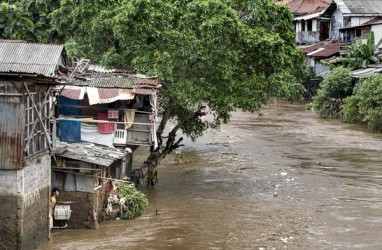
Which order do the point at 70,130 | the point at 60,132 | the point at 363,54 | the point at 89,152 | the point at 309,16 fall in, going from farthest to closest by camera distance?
the point at 309,16
the point at 363,54
the point at 70,130
the point at 60,132
the point at 89,152

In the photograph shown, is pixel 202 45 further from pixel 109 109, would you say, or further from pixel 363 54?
pixel 363 54

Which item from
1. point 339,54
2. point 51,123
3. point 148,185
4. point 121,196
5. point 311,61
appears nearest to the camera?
point 51,123

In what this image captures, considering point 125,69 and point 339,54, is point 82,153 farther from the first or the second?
point 339,54

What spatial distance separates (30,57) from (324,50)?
3890 centimetres

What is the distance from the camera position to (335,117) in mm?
41031

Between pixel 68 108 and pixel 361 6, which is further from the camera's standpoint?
pixel 361 6

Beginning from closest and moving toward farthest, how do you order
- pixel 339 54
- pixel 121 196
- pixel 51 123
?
pixel 51 123
pixel 121 196
pixel 339 54

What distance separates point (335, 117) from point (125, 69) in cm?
2244

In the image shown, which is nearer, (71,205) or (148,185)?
(71,205)

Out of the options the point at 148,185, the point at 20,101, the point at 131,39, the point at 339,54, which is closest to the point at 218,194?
the point at 148,185

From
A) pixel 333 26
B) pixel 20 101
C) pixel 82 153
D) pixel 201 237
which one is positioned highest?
pixel 333 26

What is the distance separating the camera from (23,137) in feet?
43.5

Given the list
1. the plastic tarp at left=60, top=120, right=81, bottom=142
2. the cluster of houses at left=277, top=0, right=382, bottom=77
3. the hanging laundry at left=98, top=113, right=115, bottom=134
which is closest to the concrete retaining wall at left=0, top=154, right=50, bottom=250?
the plastic tarp at left=60, top=120, right=81, bottom=142

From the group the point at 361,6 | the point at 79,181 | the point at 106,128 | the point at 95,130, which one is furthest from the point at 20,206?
the point at 361,6
